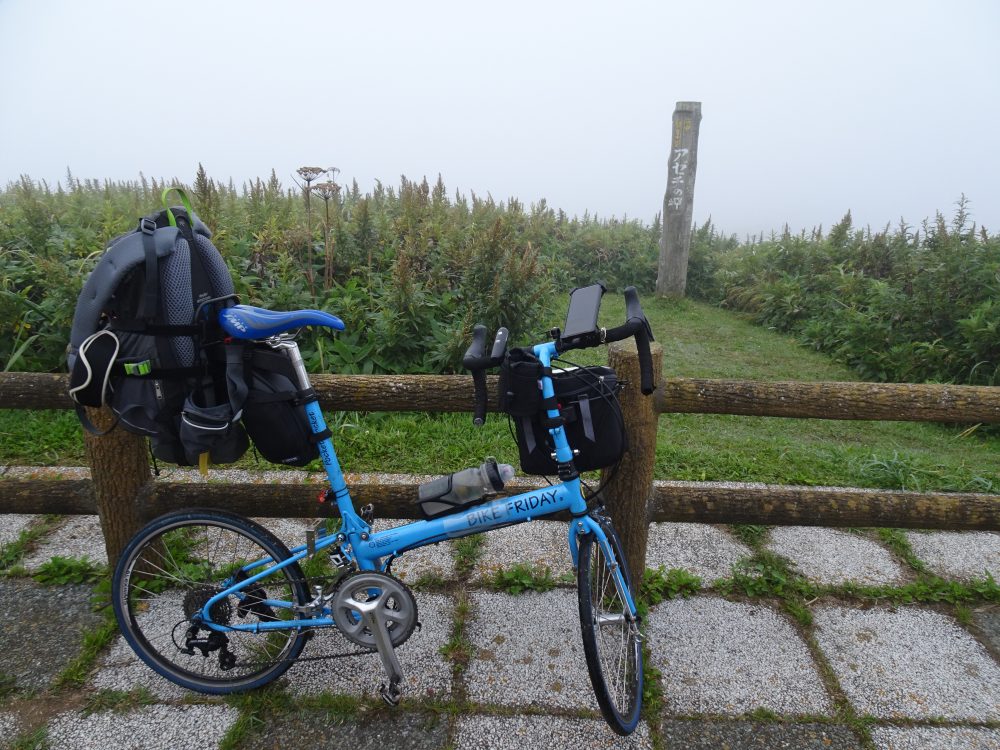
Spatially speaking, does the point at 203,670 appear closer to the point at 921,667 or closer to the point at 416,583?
the point at 416,583

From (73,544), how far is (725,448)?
4.10 meters

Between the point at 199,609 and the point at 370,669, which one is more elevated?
the point at 199,609

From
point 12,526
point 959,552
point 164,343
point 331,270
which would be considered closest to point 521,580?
point 164,343

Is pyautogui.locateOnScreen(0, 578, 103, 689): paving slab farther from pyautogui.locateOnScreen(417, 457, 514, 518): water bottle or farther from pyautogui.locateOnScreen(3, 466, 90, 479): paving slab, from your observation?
pyautogui.locateOnScreen(417, 457, 514, 518): water bottle

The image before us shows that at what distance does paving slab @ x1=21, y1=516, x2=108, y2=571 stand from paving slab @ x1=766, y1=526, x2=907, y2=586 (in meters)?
3.48

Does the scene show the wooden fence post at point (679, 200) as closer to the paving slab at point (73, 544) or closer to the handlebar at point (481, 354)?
the handlebar at point (481, 354)

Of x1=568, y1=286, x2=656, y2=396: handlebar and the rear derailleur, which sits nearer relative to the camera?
x1=568, y1=286, x2=656, y2=396: handlebar

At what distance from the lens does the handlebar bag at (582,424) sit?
6.53 feet

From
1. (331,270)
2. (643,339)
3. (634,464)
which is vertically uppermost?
(643,339)

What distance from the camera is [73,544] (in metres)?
3.06

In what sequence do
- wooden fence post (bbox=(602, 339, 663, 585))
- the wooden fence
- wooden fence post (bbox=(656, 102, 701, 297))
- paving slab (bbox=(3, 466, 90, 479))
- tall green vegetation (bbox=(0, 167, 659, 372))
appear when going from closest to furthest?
1. wooden fence post (bbox=(602, 339, 663, 585))
2. the wooden fence
3. paving slab (bbox=(3, 466, 90, 479))
4. tall green vegetation (bbox=(0, 167, 659, 372))
5. wooden fence post (bbox=(656, 102, 701, 297))

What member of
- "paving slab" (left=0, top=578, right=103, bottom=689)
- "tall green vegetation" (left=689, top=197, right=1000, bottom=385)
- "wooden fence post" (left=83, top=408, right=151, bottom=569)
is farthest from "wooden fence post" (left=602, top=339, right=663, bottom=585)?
"tall green vegetation" (left=689, top=197, right=1000, bottom=385)

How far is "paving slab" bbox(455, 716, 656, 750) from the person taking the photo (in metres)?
2.02

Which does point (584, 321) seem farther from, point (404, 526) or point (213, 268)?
point (213, 268)
